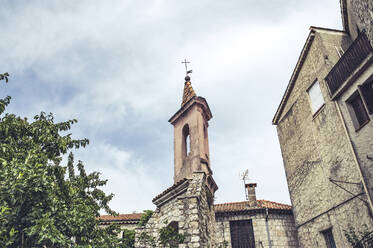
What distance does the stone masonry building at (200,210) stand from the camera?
9.24 metres

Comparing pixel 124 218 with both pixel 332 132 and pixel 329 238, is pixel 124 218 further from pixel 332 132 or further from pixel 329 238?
pixel 332 132

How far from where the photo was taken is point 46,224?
582 cm

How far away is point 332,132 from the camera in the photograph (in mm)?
11641

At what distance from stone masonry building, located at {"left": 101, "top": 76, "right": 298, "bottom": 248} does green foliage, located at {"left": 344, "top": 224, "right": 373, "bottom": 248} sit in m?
4.57

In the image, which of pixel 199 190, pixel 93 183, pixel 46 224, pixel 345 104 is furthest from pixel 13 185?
pixel 345 104

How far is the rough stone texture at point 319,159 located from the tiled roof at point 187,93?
6.01 metres

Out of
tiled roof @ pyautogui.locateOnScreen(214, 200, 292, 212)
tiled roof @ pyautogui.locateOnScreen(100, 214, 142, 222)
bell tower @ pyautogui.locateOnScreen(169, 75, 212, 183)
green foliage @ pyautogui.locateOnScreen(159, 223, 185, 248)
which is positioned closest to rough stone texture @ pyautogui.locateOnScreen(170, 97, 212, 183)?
bell tower @ pyautogui.locateOnScreen(169, 75, 212, 183)

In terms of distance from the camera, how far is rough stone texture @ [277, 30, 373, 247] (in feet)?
35.2

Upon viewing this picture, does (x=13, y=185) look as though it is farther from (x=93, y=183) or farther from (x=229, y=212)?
(x=229, y=212)

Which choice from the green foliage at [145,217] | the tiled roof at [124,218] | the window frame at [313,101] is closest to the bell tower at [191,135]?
the green foliage at [145,217]

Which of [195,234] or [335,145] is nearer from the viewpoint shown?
[195,234]

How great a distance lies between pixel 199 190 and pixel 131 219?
11810 millimetres

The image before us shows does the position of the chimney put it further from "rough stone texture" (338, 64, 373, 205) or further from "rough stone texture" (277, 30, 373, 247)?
"rough stone texture" (338, 64, 373, 205)

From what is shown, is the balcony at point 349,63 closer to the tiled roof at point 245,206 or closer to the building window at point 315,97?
the building window at point 315,97
